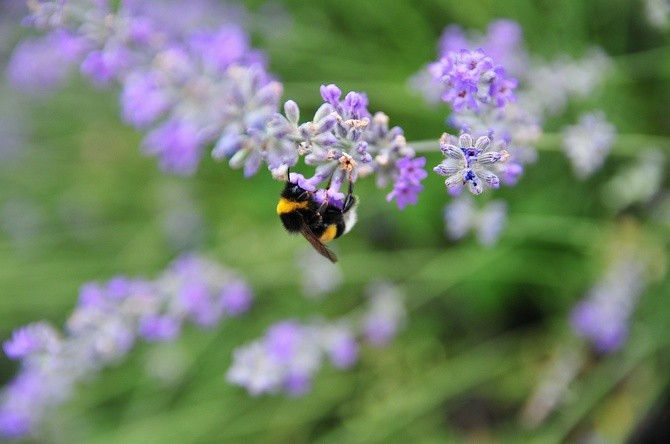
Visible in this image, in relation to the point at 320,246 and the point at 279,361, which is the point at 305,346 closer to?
the point at 279,361

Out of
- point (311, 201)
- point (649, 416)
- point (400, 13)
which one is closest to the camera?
point (311, 201)

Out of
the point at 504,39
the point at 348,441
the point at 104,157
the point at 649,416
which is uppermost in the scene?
the point at 104,157

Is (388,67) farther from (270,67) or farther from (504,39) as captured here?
(504,39)

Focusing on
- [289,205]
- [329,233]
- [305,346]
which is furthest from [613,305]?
[289,205]

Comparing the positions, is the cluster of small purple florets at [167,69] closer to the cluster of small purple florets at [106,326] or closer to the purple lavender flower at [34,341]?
the cluster of small purple florets at [106,326]

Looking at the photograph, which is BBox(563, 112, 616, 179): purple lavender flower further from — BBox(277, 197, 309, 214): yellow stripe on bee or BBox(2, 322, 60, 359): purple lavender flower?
BBox(2, 322, 60, 359): purple lavender flower

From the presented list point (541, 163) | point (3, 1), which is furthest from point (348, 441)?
point (3, 1)

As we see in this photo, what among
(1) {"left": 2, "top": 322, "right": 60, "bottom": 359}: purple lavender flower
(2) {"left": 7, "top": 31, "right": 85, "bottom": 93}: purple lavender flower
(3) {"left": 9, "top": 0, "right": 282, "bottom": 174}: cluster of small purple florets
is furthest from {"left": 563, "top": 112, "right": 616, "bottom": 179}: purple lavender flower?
(2) {"left": 7, "top": 31, "right": 85, "bottom": 93}: purple lavender flower
